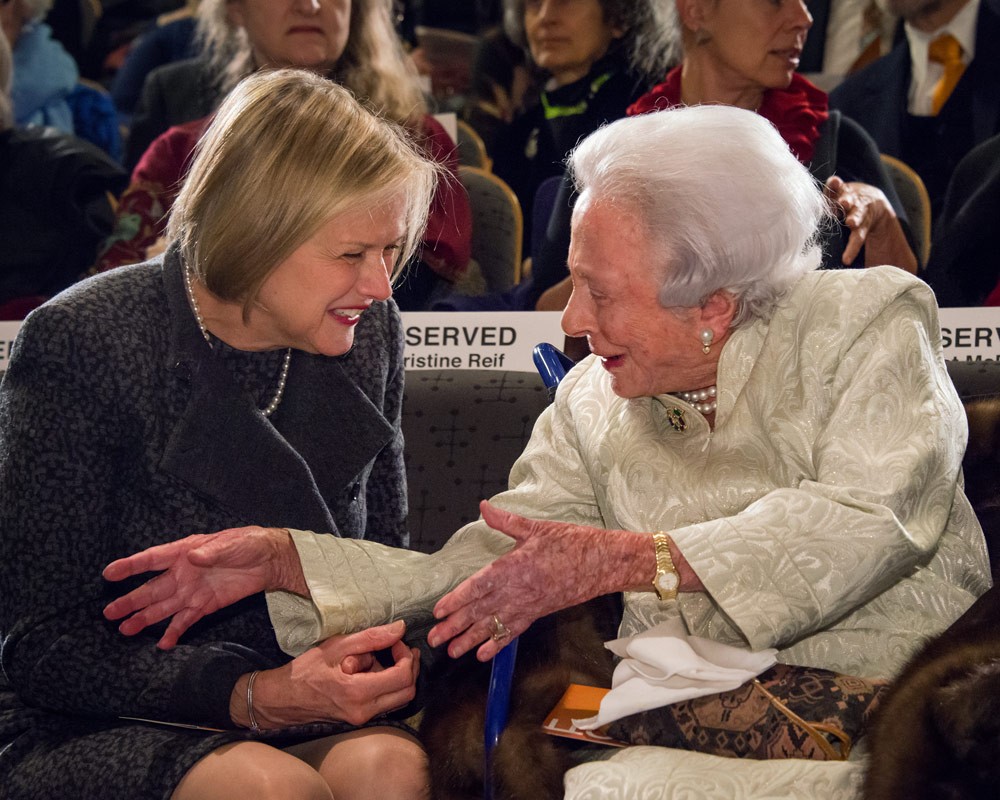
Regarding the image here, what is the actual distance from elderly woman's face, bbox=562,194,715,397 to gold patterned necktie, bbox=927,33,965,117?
172 cm

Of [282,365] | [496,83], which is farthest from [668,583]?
[496,83]

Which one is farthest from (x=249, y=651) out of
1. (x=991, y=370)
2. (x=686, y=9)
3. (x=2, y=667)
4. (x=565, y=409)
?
(x=686, y=9)

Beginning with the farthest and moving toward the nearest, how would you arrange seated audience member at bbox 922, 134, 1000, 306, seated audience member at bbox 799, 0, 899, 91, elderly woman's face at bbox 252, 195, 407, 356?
seated audience member at bbox 799, 0, 899, 91
seated audience member at bbox 922, 134, 1000, 306
elderly woman's face at bbox 252, 195, 407, 356

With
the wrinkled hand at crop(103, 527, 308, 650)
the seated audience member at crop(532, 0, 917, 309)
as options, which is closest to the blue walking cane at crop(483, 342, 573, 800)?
the wrinkled hand at crop(103, 527, 308, 650)

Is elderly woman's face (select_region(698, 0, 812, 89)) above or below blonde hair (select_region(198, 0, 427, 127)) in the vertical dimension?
above

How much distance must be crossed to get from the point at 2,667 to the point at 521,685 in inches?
26.3

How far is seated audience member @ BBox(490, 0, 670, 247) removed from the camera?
10.4 feet

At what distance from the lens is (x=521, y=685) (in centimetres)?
161

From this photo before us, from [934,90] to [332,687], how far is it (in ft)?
7.55

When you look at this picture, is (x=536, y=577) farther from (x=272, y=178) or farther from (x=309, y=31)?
(x=309, y=31)

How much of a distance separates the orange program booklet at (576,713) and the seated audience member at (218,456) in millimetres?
183

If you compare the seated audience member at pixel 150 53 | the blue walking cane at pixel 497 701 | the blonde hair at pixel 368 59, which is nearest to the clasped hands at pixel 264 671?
the blue walking cane at pixel 497 701

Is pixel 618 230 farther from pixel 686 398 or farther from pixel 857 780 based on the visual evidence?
pixel 857 780

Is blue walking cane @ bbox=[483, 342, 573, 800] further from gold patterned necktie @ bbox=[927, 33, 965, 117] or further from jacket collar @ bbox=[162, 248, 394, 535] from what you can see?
gold patterned necktie @ bbox=[927, 33, 965, 117]
